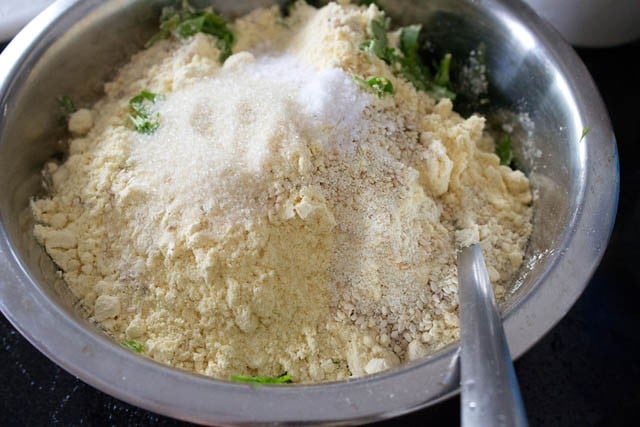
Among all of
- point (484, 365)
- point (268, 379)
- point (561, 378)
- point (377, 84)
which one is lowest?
point (561, 378)

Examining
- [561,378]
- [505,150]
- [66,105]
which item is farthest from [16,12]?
[561,378]

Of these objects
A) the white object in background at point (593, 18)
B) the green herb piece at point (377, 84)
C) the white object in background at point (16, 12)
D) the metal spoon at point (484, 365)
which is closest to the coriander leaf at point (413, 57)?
the green herb piece at point (377, 84)

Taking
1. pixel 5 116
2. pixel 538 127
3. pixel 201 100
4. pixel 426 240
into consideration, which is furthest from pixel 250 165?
pixel 538 127

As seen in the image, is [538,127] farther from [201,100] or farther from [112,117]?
[112,117]

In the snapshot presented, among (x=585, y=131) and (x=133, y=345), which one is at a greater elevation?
(x=585, y=131)

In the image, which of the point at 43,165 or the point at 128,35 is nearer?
the point at 43,165

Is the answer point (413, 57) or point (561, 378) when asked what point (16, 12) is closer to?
point (413, 57)
